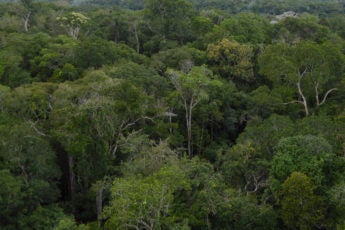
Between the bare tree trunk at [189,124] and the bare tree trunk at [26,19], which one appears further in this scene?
the bare tree trunk at [26,19]

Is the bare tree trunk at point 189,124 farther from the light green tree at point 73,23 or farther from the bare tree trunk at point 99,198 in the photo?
the light green tree at point 73,23

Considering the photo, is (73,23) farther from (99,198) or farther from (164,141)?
(99,198)

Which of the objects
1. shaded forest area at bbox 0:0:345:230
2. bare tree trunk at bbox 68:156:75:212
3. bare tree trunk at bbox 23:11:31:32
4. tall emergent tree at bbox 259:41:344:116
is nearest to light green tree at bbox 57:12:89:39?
bare tree trunk at bbox 23:11:31:32

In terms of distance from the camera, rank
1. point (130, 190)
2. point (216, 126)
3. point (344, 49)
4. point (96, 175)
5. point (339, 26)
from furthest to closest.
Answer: point (339, 26) < point (344, 49) < point (216, 126) < point (96, 175) < point (130, 190)

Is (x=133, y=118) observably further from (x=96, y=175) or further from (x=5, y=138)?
(x=5, y=138)

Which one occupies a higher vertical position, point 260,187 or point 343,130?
point 343,130

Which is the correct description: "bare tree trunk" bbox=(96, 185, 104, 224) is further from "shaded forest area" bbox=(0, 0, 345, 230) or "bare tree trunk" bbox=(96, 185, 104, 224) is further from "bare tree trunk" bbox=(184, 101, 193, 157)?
"bare tree trunk" bbox=(184, 101, 193, 157)

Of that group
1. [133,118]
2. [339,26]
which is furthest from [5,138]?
[339,26]

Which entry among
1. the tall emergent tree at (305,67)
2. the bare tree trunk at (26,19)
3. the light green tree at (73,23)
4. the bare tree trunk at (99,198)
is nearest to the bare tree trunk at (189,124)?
the tall emergent tree at (305,67)

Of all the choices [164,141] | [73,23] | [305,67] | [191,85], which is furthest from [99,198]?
[73,23]
